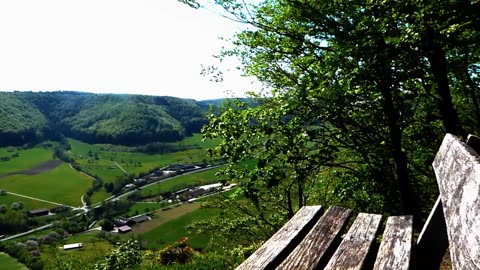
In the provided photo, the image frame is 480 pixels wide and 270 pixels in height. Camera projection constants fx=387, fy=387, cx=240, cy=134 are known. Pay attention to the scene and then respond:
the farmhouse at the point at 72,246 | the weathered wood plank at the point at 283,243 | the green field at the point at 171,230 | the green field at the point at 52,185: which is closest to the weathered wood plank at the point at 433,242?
the weathered wood plank at the point at 283,243

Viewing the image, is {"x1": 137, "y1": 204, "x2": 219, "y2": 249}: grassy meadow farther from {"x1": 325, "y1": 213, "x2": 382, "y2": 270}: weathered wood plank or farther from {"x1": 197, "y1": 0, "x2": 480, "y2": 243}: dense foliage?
{"x1": 325, "y1": 213, "x2": 382, "y2": 270}: weathered wood plank

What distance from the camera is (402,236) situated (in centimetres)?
255

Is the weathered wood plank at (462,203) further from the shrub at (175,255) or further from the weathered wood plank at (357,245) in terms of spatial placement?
the shrub at (175,255)

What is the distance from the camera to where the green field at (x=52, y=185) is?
159 metres

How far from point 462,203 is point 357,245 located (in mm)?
1127

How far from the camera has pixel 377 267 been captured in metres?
2.06

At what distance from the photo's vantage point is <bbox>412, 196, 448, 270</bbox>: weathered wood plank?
7.82 feet

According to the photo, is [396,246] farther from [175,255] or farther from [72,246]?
[72,246]

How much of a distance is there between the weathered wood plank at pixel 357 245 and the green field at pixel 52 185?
167422 millimetres

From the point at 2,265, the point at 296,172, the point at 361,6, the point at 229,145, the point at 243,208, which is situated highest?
the point at 361,6

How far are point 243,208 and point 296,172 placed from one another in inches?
415

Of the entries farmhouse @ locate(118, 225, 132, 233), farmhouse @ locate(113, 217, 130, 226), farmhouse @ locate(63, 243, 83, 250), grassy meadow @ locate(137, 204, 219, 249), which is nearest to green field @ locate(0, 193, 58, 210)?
farmhouse @ locate(113, 217, 130, 226)

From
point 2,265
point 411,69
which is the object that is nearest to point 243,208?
point 411,69

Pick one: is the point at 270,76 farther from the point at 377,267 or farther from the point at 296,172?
the point at 377,267
